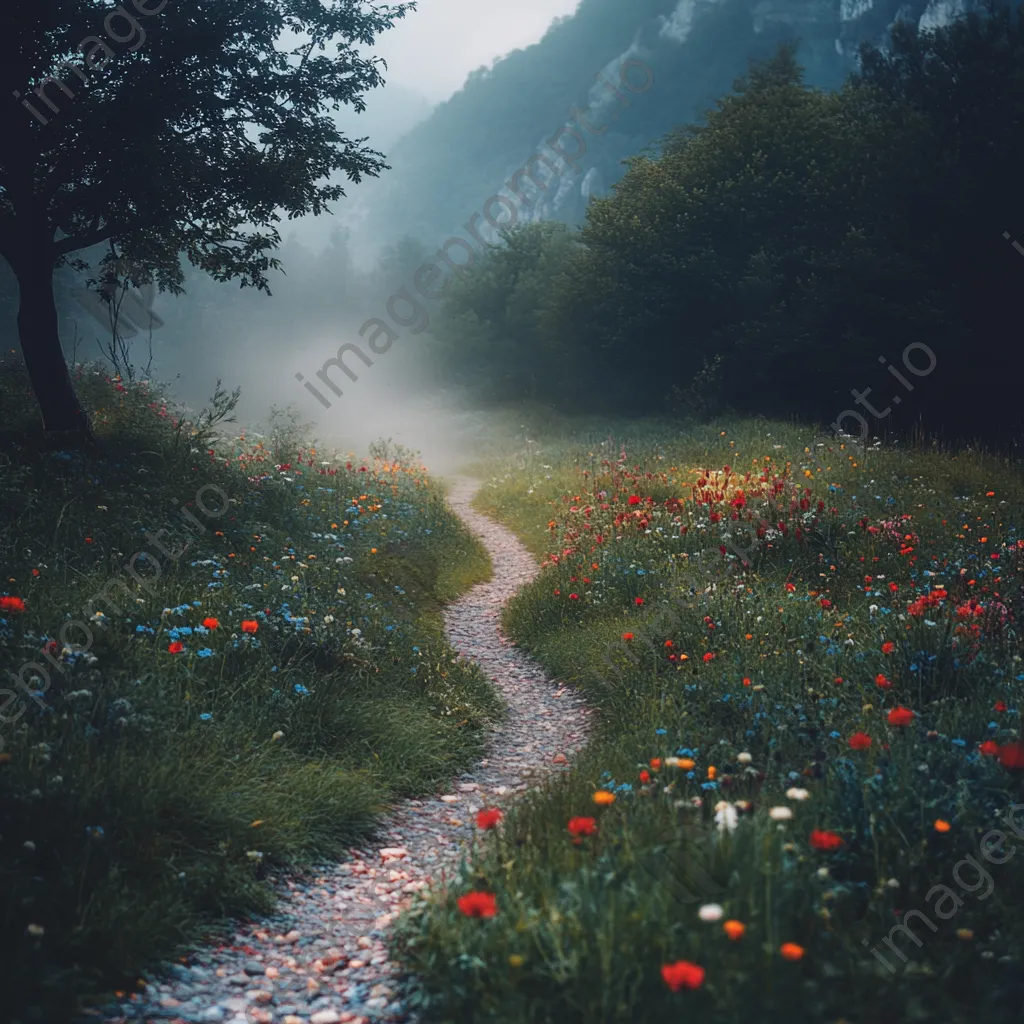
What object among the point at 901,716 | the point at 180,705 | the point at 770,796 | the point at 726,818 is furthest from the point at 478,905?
the point at 180,705

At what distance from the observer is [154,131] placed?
10547mm

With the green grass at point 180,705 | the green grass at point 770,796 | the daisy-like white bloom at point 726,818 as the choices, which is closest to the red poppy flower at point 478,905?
the green grass at point 770,796

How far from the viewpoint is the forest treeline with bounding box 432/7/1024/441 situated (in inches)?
882

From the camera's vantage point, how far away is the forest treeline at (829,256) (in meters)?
22.4

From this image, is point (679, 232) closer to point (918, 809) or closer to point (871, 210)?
point (871, 210)

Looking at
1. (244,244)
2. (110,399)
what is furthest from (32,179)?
(110,399)

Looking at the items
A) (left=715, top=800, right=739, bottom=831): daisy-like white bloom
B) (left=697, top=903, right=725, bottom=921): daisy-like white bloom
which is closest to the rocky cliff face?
(left=715, top=800, right=739, bottom=831): daisy-like white bloom

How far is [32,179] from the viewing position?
36.3 ft

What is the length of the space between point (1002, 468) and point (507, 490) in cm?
991

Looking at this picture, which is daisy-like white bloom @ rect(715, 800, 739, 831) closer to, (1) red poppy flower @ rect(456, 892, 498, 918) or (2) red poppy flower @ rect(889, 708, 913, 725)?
(2) red poppy flower @ rect(889, 708, 913, 725)

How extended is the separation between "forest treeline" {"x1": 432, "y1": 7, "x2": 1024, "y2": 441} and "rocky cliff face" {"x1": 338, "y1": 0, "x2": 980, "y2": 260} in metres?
45.9

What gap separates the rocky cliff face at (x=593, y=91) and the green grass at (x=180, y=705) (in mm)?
71834

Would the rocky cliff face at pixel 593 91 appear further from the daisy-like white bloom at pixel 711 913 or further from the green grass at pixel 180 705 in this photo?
the daisy-like white bloom at pixel 711 913

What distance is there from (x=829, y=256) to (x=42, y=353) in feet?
73.4
